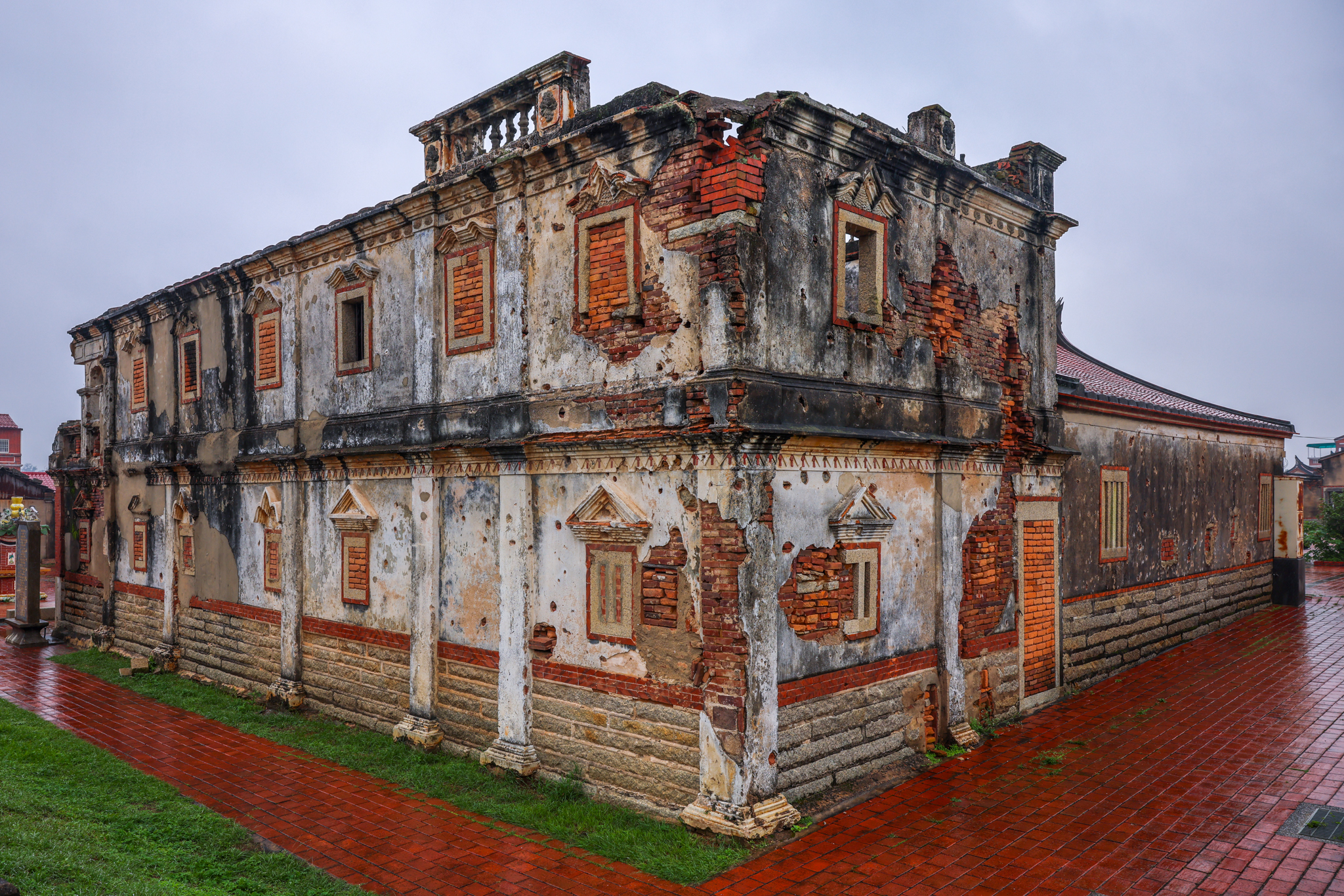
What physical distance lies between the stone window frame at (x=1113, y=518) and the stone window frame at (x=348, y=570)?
1014 cm

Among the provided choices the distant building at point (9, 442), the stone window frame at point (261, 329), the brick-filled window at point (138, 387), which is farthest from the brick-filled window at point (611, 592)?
the distant building at point (9, 442)

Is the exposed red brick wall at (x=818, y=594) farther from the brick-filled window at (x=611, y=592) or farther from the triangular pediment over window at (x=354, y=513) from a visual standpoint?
the triangular pediment over window at (x=354, y=513)

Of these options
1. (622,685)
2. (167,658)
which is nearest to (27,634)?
(167,658)

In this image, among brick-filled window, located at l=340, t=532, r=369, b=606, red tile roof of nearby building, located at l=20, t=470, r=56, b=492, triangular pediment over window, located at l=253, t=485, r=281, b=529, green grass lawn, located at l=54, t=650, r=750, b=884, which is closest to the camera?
green grass lawn, located at l=54, t=650, r=750, b=884

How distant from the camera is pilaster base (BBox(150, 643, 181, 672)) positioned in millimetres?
15102

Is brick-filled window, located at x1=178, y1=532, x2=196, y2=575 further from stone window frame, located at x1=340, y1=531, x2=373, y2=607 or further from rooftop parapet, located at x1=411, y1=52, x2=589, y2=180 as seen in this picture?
rooftop parapet, located at x1=411, y1=52, x2=589, y2=180

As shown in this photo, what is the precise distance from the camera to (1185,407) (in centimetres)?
1695

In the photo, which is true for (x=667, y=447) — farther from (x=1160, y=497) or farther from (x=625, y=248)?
(x=1160, y=497)

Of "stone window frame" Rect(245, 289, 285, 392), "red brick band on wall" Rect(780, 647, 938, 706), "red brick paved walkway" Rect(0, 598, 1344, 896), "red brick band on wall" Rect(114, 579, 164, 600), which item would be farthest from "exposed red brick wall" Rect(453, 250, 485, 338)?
"red brick band on wall" Rect(114, 579, 164, 600)

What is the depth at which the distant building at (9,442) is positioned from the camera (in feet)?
A: 168

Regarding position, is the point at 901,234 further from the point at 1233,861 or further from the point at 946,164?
the point at 1233,861

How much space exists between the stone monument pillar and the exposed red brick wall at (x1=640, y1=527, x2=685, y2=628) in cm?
1638

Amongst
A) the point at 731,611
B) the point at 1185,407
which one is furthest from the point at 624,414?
the point at 1185,407

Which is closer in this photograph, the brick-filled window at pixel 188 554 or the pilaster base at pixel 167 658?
the brick-filled window at pixel 188 554
